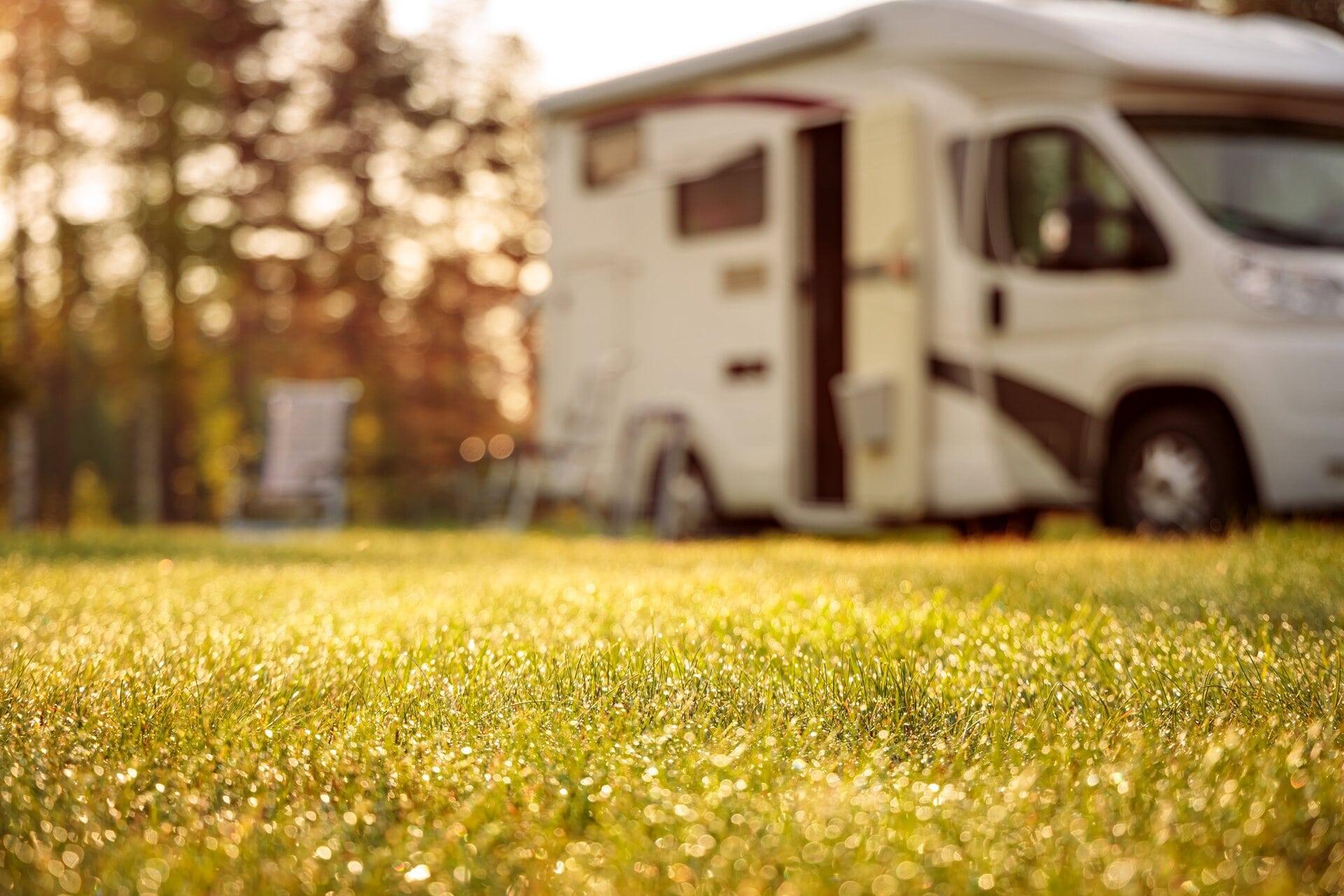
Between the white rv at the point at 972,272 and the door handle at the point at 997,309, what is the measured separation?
0.01m

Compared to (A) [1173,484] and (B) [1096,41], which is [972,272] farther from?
(A) [1173,484]

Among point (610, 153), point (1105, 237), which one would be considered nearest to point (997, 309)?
point (1105, 237)

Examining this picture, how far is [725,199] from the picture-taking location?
10281 millimetres

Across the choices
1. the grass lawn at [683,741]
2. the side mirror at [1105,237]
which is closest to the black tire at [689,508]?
the side mirror at [1105,237]

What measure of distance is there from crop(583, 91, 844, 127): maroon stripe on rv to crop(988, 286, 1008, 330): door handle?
5.04 feet

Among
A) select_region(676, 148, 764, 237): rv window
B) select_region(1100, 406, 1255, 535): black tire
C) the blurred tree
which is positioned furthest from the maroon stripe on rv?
the blurred tree

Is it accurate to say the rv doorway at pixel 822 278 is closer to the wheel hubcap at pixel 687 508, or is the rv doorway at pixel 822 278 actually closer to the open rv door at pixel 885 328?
the open rv door at pixel 885 328

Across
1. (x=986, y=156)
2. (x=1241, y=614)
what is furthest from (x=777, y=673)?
(x=986, y=156)

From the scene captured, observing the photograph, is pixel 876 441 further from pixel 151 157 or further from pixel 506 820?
pixel 151 157

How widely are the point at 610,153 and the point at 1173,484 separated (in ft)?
15.7

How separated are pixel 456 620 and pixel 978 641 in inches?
52.1

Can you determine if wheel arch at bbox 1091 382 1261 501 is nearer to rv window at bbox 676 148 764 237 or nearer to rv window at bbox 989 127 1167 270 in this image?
rv window at bbox 989 127 1167 270

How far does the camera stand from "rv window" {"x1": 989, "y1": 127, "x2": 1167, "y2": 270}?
26.9ft

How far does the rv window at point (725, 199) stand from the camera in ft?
33.0
